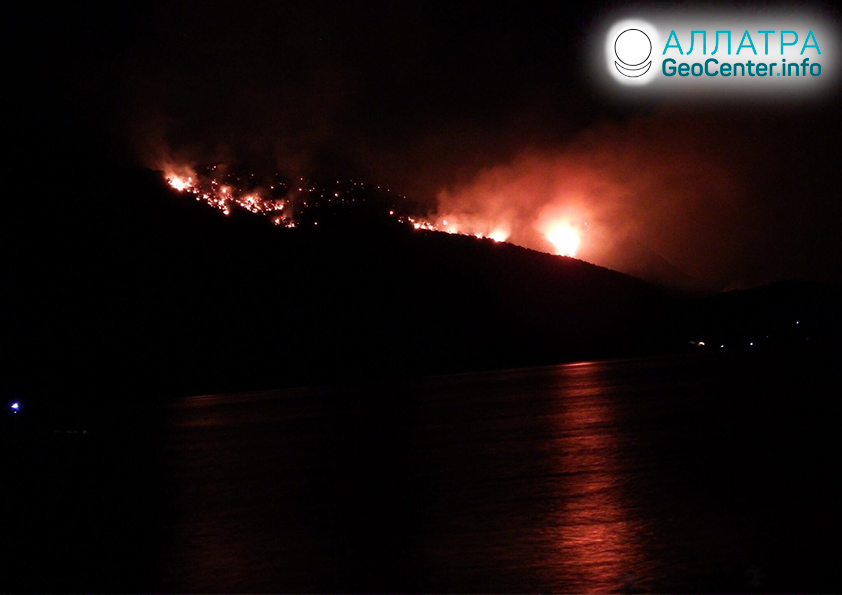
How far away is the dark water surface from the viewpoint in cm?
968

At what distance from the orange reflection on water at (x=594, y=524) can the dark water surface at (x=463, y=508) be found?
A: 4 cm

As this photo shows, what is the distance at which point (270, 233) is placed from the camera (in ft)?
497

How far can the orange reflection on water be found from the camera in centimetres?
912

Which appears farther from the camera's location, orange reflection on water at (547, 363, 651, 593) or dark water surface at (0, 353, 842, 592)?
dark water surface at (0, 353, 842, 592)

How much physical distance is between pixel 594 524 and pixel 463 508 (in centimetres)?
243

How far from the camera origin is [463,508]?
43.8ft

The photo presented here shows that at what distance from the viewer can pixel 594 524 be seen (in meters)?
11.4

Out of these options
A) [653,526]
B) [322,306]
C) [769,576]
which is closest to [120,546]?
[653,526]

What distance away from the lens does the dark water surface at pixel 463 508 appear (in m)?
9.68

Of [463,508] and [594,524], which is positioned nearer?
[594,524]

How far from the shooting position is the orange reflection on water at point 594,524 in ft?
29.9

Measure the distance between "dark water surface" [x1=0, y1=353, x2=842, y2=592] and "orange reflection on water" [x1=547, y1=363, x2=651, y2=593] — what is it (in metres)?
0.04

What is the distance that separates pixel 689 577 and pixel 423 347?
110230 mm

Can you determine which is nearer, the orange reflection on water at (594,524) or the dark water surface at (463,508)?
the orange reflection on water at (594,524)
